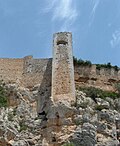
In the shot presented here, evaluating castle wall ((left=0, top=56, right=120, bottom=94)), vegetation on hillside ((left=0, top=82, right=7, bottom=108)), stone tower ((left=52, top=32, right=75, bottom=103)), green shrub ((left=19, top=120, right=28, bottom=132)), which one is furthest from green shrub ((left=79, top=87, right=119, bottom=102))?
green shrub ((left=19, top=120, right=28, bottom=132))

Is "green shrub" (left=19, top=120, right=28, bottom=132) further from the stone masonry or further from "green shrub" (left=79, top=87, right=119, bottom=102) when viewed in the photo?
"green shrub" (left=79, top=87, right=119, bottom=102)

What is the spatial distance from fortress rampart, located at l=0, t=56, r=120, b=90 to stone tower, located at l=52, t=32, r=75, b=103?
1.04 meters

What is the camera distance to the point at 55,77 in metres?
30.4

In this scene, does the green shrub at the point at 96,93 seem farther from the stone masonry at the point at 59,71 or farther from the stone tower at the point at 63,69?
the stone tower at the point at 63,69

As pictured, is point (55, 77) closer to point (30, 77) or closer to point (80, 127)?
point (30, 77)

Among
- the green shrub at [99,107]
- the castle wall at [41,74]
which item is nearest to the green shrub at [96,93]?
the castle wall at [41,74]

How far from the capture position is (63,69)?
30812mm

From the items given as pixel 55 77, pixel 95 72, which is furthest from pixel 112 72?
pixel 55 77

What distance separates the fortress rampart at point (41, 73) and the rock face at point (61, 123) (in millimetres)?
2631

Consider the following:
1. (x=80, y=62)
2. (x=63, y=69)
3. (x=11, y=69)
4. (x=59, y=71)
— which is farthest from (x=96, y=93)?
(x=11, y=69)

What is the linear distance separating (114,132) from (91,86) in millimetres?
6687

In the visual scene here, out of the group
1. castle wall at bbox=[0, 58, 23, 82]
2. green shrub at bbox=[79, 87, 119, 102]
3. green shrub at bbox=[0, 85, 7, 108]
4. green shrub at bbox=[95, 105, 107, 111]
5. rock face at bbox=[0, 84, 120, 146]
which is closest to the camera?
rock face at bbox=[0, 84, 120, 146]

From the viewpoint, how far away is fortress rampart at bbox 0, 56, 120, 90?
32094mm

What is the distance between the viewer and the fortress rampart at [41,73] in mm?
32094
